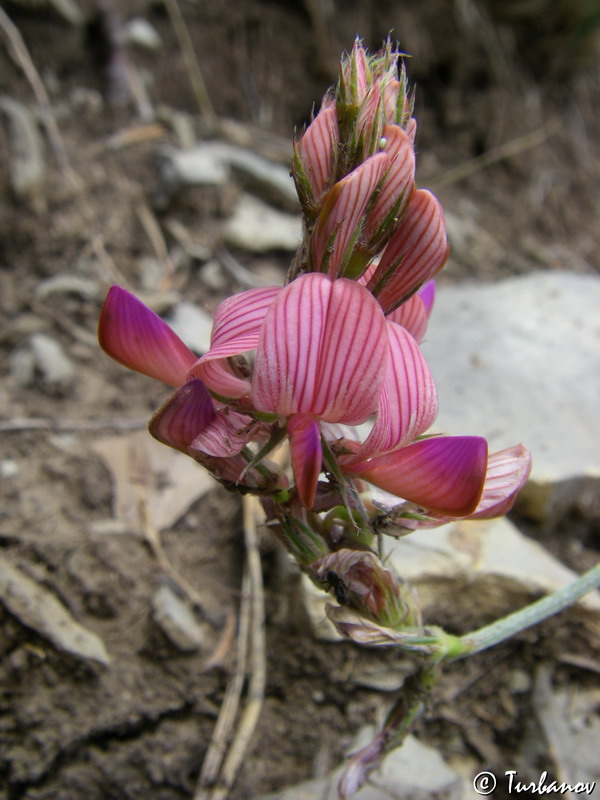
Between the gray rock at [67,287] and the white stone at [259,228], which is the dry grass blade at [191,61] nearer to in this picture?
the white stone at [259,228]

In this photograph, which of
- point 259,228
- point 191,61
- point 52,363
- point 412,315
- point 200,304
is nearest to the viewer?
point 412,315

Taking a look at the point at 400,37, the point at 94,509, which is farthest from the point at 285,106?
the point at 94,509

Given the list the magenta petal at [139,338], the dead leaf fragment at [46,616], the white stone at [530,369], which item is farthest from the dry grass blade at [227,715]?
the magenta petal at [139,338]

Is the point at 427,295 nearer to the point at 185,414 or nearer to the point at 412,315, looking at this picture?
the point at 412,315

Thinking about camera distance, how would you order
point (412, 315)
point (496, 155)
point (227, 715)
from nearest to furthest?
point (412, 315)
point (227, 715)
point (496, 155)

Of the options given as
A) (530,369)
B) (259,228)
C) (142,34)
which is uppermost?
(142,34)

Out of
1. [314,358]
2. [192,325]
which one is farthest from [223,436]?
[192,325]

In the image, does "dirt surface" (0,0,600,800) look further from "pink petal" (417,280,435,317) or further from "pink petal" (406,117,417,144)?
"pink petal" (406,117,417,144)

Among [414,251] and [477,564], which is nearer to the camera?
[414,251]
